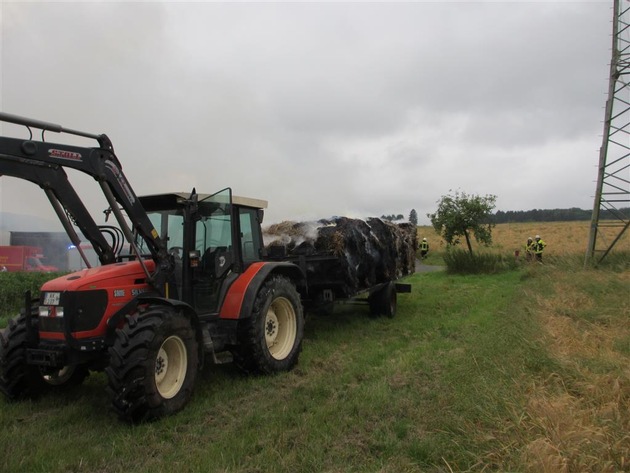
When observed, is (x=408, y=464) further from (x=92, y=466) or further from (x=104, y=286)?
(x=104, y=286)

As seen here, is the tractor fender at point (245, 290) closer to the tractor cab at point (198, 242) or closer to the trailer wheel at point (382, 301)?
the tractor cab at point (198, 242)

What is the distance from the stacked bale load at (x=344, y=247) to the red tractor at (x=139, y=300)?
1720 mm

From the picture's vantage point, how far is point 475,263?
20547 millimetres

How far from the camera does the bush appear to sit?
2045 cm

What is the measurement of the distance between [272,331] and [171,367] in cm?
180

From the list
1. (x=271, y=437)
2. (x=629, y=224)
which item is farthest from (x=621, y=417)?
(x=629, y=224)

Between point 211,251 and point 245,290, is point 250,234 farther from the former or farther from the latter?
point 245,290

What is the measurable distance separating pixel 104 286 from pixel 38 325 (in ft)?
2.49

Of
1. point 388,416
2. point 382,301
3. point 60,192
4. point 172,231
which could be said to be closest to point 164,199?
point 172,231

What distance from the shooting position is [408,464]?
3.52m

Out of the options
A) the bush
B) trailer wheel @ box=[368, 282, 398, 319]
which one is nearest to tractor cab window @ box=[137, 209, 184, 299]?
trailer wheel @ box=[368, 282, 398, 319]

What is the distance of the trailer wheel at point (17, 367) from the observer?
15.9 feet

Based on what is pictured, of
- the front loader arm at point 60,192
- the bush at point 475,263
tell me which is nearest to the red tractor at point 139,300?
the front loader arm at point 60,192

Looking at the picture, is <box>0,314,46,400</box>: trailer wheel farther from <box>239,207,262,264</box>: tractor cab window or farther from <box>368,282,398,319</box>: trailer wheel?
<box>368,282,398,319</box>: trailer wheel
